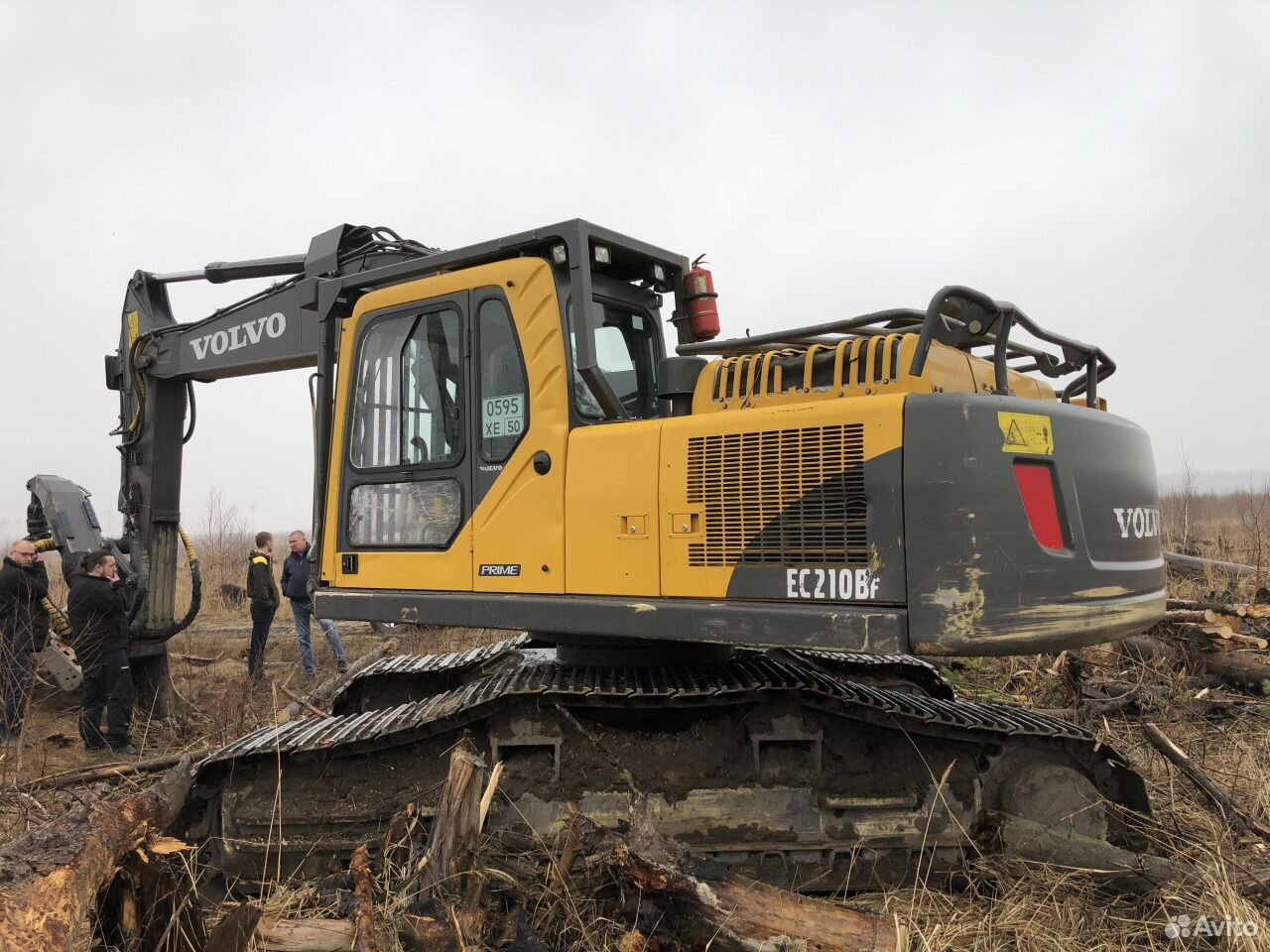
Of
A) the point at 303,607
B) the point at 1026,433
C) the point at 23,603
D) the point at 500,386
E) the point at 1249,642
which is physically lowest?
the point at 1249,642

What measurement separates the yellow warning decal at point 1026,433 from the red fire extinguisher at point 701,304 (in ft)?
6.47

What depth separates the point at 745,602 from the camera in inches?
141

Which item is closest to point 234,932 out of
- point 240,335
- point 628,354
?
point 628,354

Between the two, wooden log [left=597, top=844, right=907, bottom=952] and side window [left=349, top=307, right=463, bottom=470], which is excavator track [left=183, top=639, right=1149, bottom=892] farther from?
side window [left=349, top=307, right=463, bottom=470]

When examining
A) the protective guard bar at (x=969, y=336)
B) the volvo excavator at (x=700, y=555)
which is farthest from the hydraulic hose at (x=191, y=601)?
the protective guard bar at (x=969, y=336)

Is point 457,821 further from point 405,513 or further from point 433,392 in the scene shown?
point 433,392

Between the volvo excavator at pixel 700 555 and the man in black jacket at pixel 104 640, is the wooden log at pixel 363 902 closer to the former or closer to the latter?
the volvo excavator at pixel 700 555

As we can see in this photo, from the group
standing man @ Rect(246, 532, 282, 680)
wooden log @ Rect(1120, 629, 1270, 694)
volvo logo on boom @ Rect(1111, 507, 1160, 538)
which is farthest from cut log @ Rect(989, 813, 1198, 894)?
standing man @ Rect(246, 532, 282, 680)

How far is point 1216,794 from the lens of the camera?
454cm

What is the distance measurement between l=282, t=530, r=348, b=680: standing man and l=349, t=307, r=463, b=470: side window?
5.89 m

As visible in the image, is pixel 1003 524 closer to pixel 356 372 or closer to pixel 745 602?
pixel 745 602

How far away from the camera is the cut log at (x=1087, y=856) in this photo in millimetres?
3732

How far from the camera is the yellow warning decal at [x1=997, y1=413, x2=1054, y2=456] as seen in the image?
10.9ft

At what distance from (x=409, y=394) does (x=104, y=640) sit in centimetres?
405
